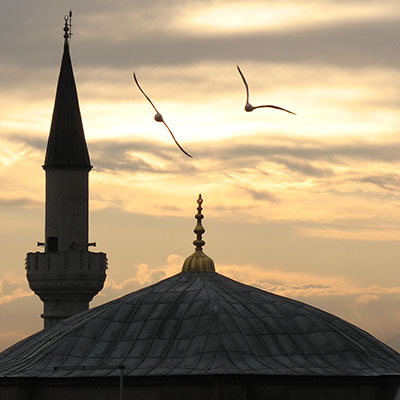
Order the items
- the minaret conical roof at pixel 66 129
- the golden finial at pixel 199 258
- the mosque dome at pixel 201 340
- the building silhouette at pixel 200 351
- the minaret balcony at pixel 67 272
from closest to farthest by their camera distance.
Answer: the building silhouette at pixel 200 351 → the mosque dome at pixel 201 340 → the golden finial at pixel 199 258 → the minaret balcony at pixel 67 272 → the minaret conical roof at pixel 66 129

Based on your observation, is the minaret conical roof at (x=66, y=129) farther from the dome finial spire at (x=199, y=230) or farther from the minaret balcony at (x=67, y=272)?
the dome finial spire at (x=199, y=230)

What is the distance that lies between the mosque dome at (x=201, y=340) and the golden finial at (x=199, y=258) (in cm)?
49

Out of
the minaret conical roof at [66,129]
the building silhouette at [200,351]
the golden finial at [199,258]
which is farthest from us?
the minaret conical roof at [66,129]

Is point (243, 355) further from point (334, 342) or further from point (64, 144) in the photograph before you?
point (64, 144)

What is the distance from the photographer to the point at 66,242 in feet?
243

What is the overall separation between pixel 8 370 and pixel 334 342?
11.9 metres

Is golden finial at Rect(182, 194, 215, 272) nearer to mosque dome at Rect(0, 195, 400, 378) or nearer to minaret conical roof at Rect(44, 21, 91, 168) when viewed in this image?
mosque dome at Rect(0, 195, 400, 378)

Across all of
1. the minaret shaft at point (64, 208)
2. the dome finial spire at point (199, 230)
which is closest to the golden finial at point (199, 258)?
the dome finial spire at point (199, 230)

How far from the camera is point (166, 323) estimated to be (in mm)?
53375

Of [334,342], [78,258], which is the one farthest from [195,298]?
[78,258]

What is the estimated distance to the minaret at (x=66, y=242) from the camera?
241 ft

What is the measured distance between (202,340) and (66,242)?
2363 centimetres

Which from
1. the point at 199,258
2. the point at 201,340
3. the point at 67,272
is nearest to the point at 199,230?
the point at 199,258

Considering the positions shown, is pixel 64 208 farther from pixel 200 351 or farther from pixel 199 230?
pixel 200 351
